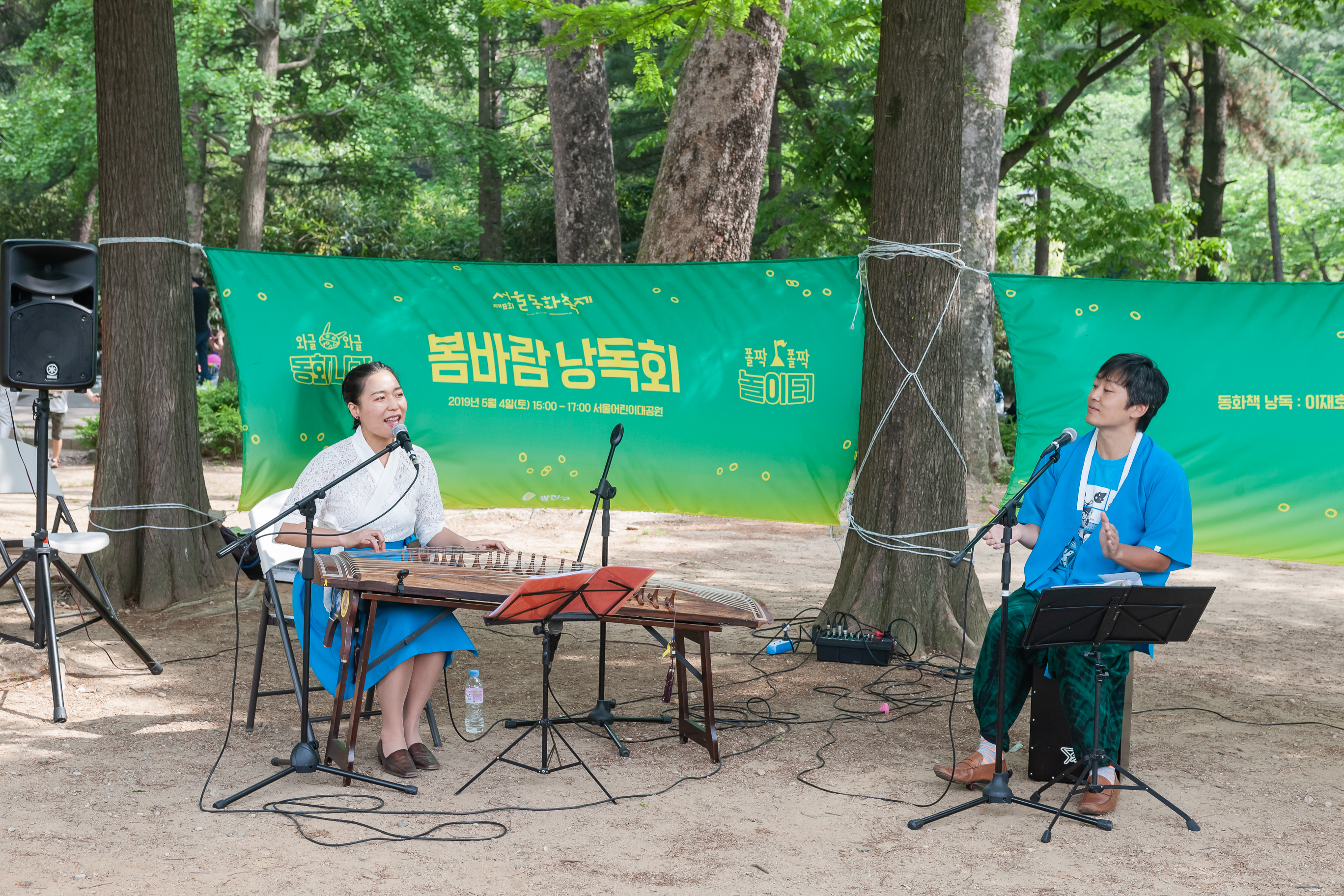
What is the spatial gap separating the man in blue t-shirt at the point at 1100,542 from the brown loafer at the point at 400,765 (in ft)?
5.92

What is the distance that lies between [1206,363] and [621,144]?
17.4 metres

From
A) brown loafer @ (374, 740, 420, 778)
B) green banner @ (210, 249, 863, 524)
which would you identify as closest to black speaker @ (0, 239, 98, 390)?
green banner @ (210, 249, 863, 524)

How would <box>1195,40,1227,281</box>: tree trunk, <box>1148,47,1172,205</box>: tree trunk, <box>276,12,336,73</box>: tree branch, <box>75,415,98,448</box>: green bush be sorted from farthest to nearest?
<box>1148,47,1172,205</box>: tree trunk, <box>276,12,336,73</box>: tree branch, <box>1195,40,1227,281</box>: tree trunk, <box>75,415,98,448</box>: green bush

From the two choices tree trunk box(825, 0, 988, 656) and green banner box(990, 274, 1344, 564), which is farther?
tree trunk box(825, 0, 988, 656)

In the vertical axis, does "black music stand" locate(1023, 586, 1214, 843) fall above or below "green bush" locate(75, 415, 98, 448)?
below

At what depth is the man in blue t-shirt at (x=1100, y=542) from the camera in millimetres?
3834

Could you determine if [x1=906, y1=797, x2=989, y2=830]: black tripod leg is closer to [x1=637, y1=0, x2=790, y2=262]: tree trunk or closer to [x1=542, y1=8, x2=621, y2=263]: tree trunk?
[x1=637, y1=0, x2=790, y2=262]: tree trunk

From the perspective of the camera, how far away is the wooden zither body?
362 cm

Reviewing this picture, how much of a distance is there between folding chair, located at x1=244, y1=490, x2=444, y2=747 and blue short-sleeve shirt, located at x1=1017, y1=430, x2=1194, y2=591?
2.31 m

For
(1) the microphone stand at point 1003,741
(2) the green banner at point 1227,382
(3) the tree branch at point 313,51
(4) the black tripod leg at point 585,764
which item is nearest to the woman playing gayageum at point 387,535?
(4) the black tripod leg at point 585,764

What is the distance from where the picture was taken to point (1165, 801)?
362 cm

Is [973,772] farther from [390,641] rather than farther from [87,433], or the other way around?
[87,433]

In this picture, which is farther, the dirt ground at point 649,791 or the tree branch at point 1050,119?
the tree branch at point 1050,119

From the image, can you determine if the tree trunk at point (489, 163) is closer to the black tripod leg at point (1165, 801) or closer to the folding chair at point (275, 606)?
the folding chair at point (275, 606)
